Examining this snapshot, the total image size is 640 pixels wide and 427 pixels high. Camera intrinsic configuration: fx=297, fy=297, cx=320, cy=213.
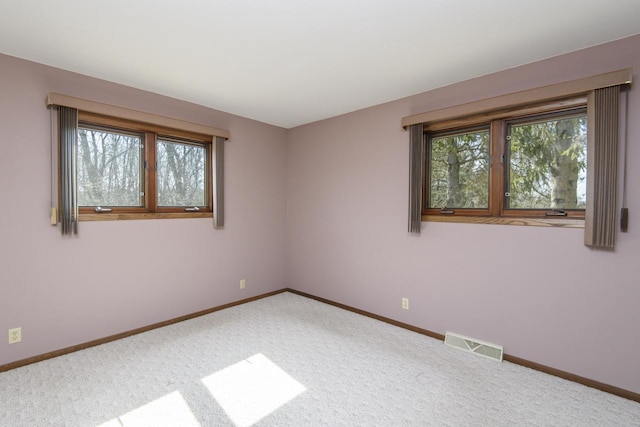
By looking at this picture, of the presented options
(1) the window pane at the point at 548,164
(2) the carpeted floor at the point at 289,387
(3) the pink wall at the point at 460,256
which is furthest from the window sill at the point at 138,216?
(1) the window pane at the point at 548,164

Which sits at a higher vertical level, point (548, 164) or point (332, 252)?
point (548, 164)

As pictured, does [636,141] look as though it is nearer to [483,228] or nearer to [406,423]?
[483,228]

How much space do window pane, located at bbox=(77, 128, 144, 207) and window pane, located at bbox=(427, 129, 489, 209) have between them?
9.80 feet

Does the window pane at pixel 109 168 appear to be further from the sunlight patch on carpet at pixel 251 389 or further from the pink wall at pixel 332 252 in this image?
the sunlight patch on carpet at pixel 251 389

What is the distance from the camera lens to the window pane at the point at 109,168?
267 centimetres

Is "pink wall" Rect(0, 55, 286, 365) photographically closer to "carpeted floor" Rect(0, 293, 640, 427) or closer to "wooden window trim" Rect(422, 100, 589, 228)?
"carpeted floor" Rect(0, 293, 640, 427)

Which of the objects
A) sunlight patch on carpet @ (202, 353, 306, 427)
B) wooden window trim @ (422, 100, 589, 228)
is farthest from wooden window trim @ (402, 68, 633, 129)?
sunlight patch on carpet @ (202, 353, 306, 427)

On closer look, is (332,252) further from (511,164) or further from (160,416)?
(160,416)

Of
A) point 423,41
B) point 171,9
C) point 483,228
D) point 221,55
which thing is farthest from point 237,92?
point 483,228

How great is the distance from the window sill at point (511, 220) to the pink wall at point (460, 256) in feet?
0.16

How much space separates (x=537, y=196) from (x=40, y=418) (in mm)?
3710

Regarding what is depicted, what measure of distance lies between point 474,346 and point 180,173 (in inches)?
135

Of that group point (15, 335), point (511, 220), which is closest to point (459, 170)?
point (511, 220)

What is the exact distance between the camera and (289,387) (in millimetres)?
2082
